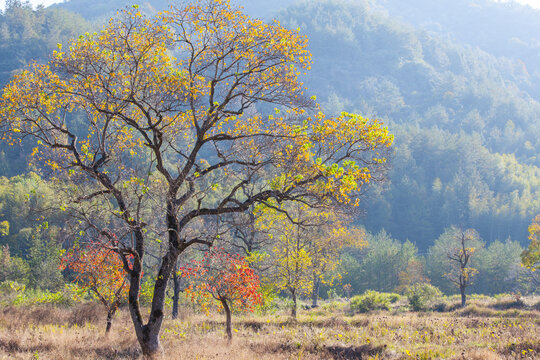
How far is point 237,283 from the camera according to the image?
13.9 m

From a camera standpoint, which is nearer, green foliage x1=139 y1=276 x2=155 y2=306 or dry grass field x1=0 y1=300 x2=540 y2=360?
dry grass field x1=0 y1=300 x2=540 y2=360

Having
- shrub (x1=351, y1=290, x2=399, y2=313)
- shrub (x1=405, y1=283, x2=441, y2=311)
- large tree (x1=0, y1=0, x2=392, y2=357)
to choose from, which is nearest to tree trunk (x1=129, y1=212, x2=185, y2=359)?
large tree (x1=0, y1=0, x2=392, y2=357)

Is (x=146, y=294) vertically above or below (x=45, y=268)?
below

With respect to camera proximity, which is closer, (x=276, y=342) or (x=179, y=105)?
(x=179, y=105)

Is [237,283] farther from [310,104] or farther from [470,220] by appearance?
[470,220]

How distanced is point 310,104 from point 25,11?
192m

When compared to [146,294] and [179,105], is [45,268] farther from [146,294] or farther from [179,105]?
[179,105]

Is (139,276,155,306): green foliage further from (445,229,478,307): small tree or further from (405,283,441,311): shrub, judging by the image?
(445,229,478,307): small tree

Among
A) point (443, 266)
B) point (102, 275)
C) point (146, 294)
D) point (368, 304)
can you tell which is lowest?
point (368, 304)

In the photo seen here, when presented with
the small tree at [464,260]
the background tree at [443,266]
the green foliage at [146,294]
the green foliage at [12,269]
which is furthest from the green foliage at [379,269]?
the green foliage at [146,294]

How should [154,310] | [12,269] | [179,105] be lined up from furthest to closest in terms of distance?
1. [12,269]
2. [179,105]
3. [154,310]

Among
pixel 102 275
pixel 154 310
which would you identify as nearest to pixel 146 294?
pixel 102 275

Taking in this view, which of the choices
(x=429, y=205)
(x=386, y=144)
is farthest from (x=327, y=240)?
(x=429, y=205)

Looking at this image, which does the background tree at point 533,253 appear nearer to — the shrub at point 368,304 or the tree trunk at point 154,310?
the shrub at point 368,304
